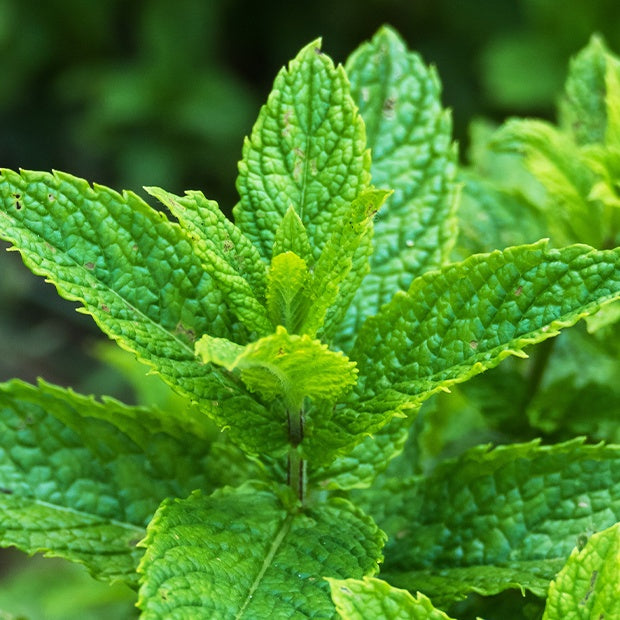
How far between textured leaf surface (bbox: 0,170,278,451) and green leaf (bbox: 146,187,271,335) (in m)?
0.05

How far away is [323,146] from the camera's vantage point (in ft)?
4.05

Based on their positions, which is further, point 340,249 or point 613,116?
point 613,116

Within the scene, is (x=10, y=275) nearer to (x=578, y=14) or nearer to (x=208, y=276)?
(x=578, y=14)

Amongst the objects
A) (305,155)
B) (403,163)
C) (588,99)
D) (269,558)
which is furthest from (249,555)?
(588,99)

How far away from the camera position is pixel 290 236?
1149mm

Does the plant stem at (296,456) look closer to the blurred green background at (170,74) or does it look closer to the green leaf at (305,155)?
the green leaf at (305,155)

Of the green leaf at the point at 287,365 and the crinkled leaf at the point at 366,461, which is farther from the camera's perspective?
the crinkled leaf at the point at 366,461

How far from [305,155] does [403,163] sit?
240mm

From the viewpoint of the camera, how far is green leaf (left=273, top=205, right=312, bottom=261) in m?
1.14

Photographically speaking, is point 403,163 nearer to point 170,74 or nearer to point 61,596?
point 61,596

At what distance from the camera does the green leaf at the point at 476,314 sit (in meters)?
1.06

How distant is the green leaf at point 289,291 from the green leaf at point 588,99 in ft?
2.48

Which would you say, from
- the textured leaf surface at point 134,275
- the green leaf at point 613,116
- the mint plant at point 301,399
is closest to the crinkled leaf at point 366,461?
the mint plant at point 301,399

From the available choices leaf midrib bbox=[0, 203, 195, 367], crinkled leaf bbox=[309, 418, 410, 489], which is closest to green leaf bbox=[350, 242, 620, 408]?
crinkled leaf bbox=[309, 418, 410, 489]
